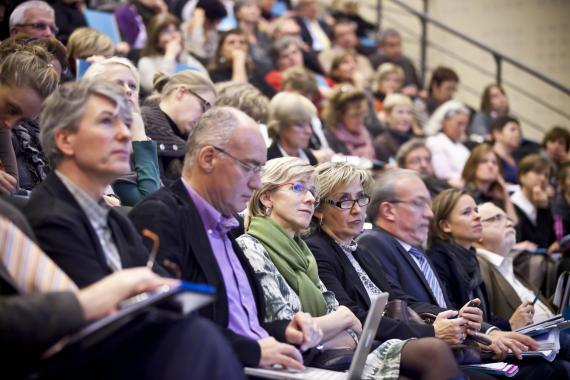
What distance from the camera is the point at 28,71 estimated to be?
3.43 meters

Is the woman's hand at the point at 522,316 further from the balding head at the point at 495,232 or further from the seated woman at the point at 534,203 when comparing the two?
the seated woman at the point at 534,203

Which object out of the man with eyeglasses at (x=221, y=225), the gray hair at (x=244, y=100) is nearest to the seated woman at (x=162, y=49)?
the gray hair at (x=244, y=100)

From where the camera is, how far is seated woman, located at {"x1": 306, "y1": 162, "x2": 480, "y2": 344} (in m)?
3.76

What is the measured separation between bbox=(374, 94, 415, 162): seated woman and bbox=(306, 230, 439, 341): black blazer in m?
3.44

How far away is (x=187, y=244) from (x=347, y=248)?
1.18 meters

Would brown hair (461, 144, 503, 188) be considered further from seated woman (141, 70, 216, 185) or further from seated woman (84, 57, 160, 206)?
seated woman (84, 57, 160, 206)

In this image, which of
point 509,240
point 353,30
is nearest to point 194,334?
point 509,240

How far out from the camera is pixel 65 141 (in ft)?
8.41

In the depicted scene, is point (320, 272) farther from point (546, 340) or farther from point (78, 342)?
point (78, 342)

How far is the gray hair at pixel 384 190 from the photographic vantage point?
445cm

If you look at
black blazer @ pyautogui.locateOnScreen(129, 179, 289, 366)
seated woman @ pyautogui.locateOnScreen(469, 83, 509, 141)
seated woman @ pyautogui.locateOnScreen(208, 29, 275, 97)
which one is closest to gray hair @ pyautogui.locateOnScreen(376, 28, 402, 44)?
seated woman @ pyautogui.locateOnScreen(469, 83, 509, 141)

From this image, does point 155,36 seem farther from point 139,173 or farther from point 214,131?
point 214,131

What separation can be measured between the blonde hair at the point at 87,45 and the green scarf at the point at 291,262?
79.0 inches

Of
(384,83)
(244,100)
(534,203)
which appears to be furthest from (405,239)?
(384,83)
